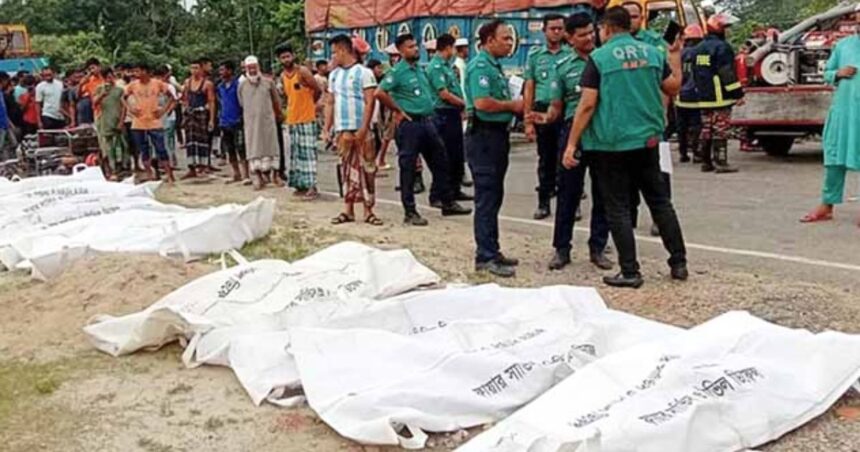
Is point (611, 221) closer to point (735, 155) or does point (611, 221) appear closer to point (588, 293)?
point (588, 293)

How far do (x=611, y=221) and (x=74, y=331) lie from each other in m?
3.05

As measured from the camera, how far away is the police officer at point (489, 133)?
653 cm

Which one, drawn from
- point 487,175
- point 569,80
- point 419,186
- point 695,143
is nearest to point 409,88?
point 569,80

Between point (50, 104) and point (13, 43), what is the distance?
11.6m

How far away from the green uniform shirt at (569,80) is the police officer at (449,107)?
2.03 metres

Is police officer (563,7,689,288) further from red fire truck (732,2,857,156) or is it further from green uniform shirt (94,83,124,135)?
green uniform shirt (94,83,124,135)

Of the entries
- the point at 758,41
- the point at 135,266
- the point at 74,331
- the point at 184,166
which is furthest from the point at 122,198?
the point at 758,41

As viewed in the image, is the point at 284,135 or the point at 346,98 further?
the point at 284,135

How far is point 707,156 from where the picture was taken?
38.4ft

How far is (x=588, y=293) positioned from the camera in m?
5.10

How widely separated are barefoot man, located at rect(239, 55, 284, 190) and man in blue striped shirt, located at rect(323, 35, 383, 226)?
252cm

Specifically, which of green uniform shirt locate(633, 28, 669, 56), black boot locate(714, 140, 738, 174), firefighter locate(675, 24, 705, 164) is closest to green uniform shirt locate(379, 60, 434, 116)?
green uniform shirt locate(633, 28, 669, 56)

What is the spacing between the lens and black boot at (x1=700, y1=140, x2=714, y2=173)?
38.3 feet

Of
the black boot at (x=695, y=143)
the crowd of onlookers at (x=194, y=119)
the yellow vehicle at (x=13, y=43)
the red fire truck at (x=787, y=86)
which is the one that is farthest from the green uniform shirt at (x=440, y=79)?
the yellow vehicle at (x=13, y=43)
